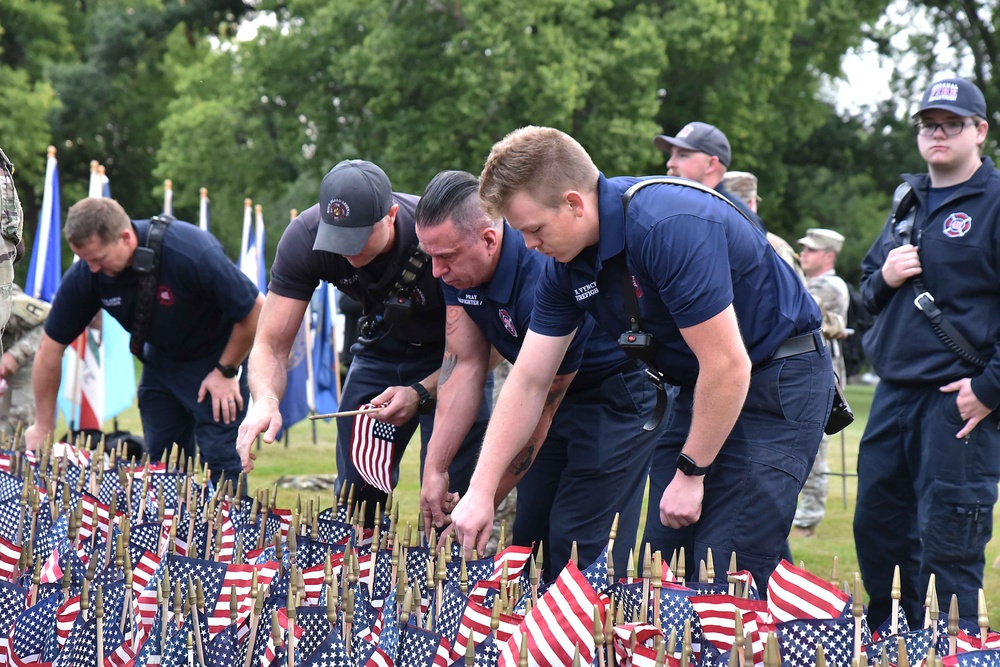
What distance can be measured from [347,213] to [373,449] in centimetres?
102

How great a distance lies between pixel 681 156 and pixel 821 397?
8.69 feet

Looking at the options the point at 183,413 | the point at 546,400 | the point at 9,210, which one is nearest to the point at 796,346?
the point at 546,400

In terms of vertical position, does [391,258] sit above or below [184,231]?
below

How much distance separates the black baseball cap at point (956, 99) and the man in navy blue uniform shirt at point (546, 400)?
1458 mm

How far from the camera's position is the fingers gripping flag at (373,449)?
475cm

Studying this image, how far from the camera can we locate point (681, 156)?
5996 millimetres

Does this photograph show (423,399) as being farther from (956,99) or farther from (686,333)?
(956,99)

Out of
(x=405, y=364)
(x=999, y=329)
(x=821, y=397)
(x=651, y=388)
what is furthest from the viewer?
(x=405, y=364)

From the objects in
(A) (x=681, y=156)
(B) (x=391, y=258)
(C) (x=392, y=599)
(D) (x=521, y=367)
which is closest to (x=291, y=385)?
(A) (x=681, y=156)

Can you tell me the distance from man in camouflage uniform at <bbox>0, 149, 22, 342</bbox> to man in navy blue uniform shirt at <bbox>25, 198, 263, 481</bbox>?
2.18 metres

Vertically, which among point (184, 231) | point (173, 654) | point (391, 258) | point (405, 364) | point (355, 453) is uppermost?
point (184, 231)

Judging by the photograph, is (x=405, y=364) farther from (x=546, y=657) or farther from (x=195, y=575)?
(x=546, y=657)

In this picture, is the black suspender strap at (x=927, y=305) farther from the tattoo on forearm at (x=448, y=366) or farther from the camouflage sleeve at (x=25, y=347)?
the camouflage sleeve at (x=25, y=347)

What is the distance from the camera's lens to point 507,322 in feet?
13.9
